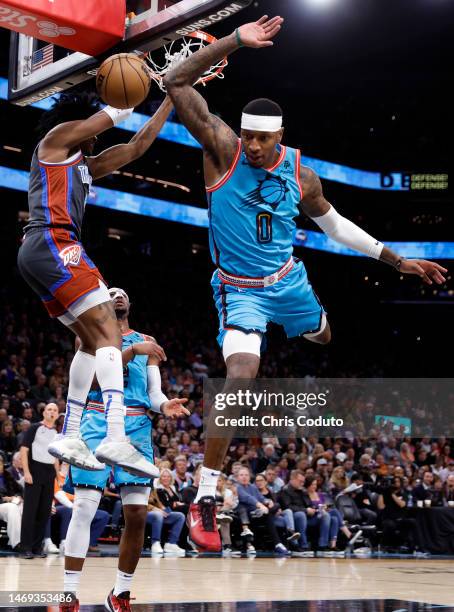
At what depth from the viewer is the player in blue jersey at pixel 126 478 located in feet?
20.0

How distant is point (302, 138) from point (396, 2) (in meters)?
9.30

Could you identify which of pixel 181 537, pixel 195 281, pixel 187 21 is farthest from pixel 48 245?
pixel 195 281

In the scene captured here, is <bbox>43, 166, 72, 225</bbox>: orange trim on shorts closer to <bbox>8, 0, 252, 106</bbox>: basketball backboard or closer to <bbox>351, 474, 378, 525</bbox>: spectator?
<bbox>8, 0, 252, 106</bbox>: basketball backboard

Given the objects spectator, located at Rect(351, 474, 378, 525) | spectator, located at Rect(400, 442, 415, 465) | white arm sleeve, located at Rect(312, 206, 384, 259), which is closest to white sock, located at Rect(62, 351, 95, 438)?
white arm sleeve, located at Rect(312, 206, 384, 259)

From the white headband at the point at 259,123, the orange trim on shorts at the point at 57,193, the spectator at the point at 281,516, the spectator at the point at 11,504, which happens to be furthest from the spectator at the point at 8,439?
the white headband at the point at 259,123

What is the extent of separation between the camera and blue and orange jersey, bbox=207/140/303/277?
4.92m

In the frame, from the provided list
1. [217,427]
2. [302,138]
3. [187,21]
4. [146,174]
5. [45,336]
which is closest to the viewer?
[217,427]

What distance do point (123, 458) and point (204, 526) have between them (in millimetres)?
680

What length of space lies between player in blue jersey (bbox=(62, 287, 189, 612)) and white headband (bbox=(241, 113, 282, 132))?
6.33 ft

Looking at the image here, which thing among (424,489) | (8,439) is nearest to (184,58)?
(8,439)

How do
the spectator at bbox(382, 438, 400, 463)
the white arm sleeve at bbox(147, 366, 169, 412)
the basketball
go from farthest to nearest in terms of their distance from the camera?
the spectator at bbox(382, 438, 400, 463) → the white arm sleeve at bbox(147, 366, 169, 412) → the basketball

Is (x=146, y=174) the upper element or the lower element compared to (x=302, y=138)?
lower

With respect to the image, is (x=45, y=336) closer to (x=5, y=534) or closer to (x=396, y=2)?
(x=5, y=534)

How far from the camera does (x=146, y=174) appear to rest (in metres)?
26.8
